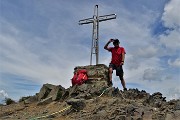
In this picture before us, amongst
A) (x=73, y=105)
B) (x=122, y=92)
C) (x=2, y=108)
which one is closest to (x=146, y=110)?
(x=73, y=105)

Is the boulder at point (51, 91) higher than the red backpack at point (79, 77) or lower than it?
lower

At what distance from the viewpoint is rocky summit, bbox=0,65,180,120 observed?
Answer: 11.6m

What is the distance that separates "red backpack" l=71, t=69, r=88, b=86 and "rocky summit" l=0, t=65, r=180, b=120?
0.94ft

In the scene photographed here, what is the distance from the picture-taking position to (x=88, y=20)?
67.0 ft

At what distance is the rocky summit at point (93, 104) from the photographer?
38.1 feet

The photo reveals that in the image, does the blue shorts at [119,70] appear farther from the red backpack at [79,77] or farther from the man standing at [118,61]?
the red backpack at [79,77]

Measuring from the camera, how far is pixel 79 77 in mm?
17078

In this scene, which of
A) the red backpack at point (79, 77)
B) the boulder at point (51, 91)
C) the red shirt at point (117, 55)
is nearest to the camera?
the boulder at point (51, 91)

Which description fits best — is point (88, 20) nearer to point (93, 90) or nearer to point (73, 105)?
point (93, 90)

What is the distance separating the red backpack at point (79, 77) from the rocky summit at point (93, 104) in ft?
0.94

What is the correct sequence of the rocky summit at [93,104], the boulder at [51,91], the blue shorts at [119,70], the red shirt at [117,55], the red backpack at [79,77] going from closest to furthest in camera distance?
the rocky summit at [93,104]
the boulder at [51,91]
the blue shorts at [119,70]
the red shirt at [117,55]
the red backpack at [79,77]

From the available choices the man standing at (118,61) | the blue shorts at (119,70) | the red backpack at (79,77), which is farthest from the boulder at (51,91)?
the blue shorts at (119,70)

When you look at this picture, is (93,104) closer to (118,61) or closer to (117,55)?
(118,61)

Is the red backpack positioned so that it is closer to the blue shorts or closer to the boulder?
the boulder
